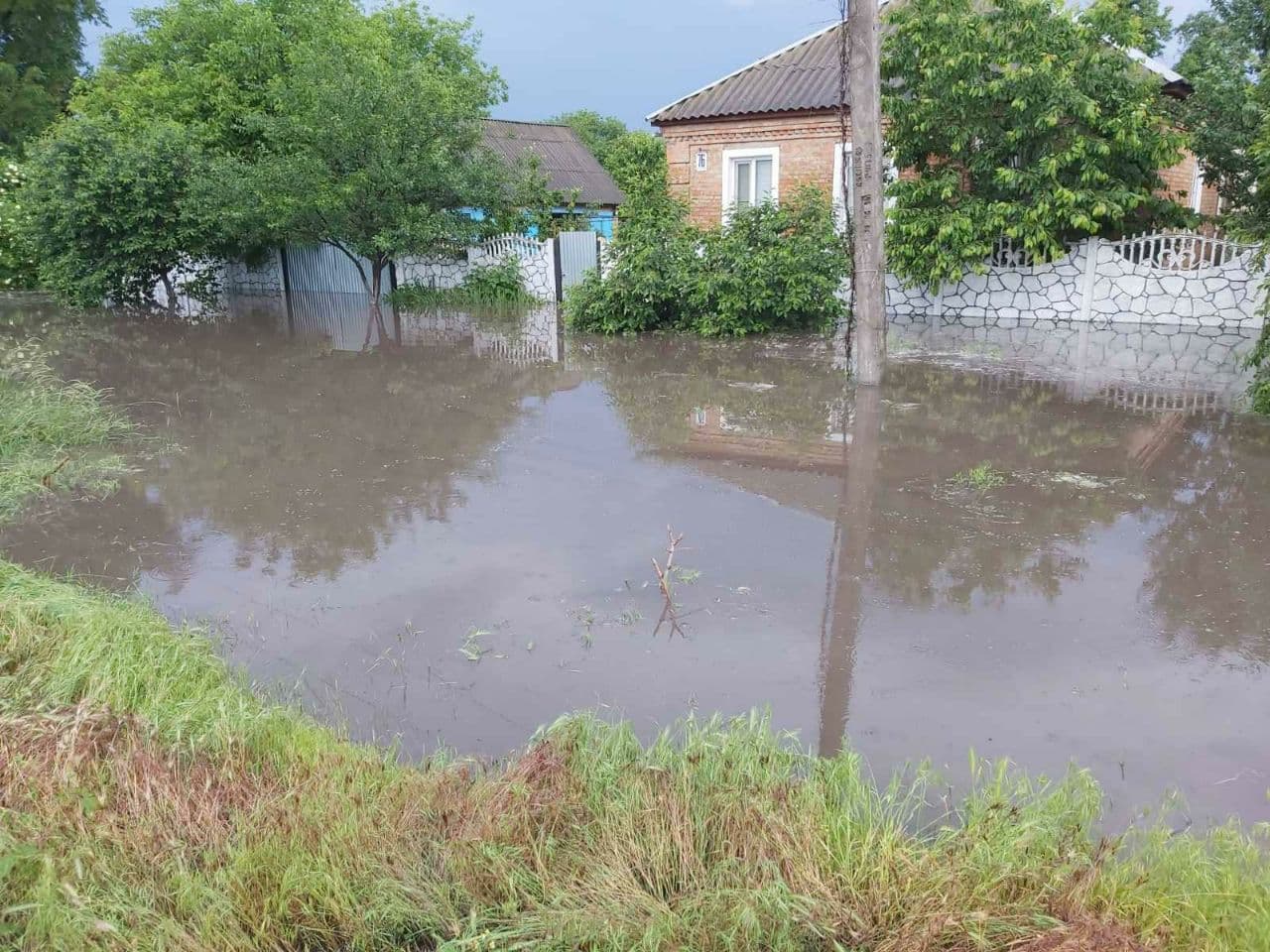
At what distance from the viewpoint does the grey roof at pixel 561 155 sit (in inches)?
1219

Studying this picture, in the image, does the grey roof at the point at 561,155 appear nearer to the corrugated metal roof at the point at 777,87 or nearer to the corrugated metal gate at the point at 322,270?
the corrugated metal gate at the point at 322,270

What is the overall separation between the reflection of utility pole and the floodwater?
0.02 metres

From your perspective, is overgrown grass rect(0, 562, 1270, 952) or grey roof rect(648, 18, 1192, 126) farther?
grey roof rect(648, 18, 1192, 126)

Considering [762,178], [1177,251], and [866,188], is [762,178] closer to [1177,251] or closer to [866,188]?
[1177,251]

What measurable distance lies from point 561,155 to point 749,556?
29.7 m

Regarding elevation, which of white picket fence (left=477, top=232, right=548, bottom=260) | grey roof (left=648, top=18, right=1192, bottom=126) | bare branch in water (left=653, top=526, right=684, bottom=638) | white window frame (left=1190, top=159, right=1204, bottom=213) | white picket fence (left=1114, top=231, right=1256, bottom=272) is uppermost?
grey roof (left=648, top=18, right=1192, bottom=126)

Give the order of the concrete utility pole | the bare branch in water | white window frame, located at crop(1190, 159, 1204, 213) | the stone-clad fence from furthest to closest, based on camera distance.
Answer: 1. white window frame, located at crop(1190, 159, 1204, 213)
2. the stone-clad fence
3. the concrete utility pole
4. the bare branch in water

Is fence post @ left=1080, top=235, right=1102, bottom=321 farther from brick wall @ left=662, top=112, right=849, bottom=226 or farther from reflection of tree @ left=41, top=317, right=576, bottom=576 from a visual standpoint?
reflection of tree @ left=41, top=317, right=576, bottom=576

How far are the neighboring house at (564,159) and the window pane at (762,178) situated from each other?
1124 cm

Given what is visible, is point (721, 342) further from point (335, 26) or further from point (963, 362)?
point (335, 26)

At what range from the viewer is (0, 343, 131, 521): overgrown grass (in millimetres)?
6859

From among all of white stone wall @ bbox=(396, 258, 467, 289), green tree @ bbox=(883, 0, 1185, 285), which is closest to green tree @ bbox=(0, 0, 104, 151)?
white stone wall @ bbox=(396, 258, 467, 289)

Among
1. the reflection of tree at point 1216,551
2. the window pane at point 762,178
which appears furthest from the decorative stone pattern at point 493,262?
the reflection of tree at point 1216,551

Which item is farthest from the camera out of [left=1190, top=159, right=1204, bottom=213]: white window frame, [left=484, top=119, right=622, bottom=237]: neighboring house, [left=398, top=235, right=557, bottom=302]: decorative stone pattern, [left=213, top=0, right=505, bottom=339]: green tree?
[left=484, top=119, right=622, bottom=237]: neighboring house
